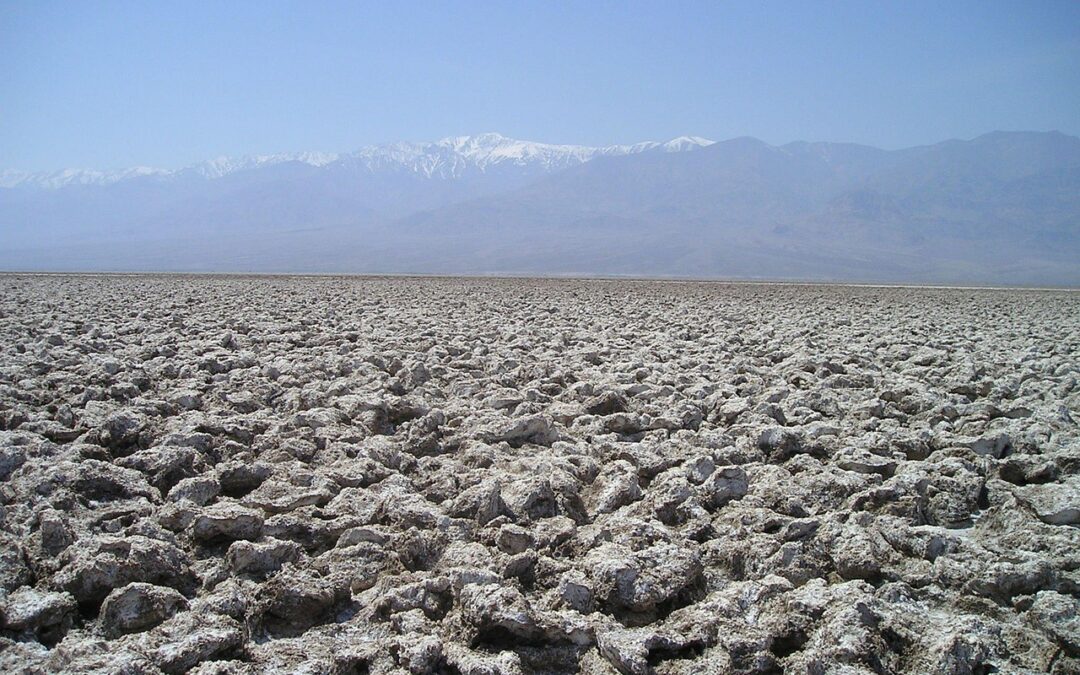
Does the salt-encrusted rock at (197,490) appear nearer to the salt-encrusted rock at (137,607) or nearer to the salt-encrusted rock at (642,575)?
the salt-encrusted rock at (137,607)

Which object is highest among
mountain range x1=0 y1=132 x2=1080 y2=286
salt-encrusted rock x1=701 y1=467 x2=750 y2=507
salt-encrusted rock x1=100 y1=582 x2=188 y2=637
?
mountain range x1=0 y1=132 x2=1080 y2=286

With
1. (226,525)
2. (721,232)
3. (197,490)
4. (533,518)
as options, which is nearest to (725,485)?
(533,518)

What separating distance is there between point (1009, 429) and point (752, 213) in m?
162

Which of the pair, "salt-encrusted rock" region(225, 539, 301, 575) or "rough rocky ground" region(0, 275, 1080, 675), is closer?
"rough rocky ground" region(0, 275, 1080, 675)

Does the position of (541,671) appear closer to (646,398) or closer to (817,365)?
(646,398)

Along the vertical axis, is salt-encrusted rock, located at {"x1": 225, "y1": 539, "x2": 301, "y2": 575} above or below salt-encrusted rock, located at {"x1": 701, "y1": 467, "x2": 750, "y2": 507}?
below

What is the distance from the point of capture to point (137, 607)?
84.7 inches

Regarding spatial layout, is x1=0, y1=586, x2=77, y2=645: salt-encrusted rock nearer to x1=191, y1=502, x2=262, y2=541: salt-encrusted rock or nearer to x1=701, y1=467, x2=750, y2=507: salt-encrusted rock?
x1=191, y1=502, x2=262, y2=541: salt-encrusted rock

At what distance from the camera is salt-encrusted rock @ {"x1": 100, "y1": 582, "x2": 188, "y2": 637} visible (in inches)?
83.3

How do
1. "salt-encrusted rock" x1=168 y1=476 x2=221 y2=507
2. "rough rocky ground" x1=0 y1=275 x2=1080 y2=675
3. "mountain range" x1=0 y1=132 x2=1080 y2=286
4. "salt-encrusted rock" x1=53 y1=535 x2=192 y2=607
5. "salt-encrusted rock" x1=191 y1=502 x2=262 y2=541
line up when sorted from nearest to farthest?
"rough rocky ground" x1=0 y1=275 x2=1080 y2=675 → "salt-encrusted rock" x1=53 y1=535 x2=192 y2=607 → "salt-encrusted rock" x1=191 y1=502 x2=262 y2=541 → "salt-encrusted rock" x1=168 y1=476 x2=221 y2=507 → "mountain range" x1=0 y1=132 x2=1080 y2=286

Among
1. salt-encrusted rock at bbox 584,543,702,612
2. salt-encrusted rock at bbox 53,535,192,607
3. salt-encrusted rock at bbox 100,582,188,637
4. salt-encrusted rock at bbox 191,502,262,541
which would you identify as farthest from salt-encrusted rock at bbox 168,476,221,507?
salt-encrusted rock at bbox 584,543,702,612

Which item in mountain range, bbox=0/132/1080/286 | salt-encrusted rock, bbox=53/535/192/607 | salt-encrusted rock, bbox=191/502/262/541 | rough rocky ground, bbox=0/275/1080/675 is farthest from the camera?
mountain range, bbox=0/132/1080/286

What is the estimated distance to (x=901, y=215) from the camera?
142625mm

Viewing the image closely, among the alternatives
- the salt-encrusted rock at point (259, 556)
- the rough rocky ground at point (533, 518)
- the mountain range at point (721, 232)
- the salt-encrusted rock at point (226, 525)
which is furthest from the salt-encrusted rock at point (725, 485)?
the mountain range at point (721, 232)
